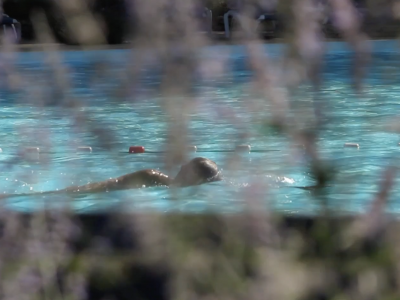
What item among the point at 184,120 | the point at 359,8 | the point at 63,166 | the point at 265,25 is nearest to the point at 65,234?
the point at 63,166

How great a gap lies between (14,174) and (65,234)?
7.3 inches

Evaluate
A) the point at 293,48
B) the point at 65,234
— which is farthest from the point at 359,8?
the point at 65,234

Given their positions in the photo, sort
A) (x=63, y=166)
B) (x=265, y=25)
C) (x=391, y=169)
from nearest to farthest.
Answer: (x=391, y=169) < (x=265, y=25) < (x=63, y=166)

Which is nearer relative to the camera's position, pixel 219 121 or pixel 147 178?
pixel 219 121

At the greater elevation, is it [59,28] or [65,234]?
[59,28]

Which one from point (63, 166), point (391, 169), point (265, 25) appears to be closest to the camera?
point (391, 169)

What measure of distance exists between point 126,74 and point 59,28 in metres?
0.22

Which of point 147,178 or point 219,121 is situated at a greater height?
point 219,121

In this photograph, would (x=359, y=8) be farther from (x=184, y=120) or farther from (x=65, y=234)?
(x=65, y=234)

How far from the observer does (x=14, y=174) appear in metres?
1.65

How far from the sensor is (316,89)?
1353 millimetres

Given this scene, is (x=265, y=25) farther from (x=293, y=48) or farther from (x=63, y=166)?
(x=63, y=166)

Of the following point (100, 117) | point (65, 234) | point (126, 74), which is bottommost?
Result: point (65, 234)

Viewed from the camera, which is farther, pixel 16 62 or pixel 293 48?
pixel 16 62
